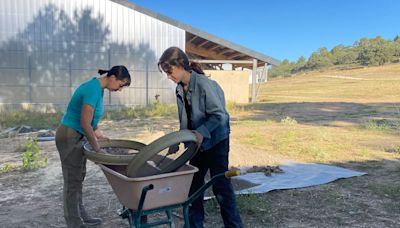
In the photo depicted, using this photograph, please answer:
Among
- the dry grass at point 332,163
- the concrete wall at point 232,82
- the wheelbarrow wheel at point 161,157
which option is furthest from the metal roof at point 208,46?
the wheelbarrow wheel at point 161,157

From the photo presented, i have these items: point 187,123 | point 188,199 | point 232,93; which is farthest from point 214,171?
point 232,93

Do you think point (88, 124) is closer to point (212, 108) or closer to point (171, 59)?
point (171, 59)

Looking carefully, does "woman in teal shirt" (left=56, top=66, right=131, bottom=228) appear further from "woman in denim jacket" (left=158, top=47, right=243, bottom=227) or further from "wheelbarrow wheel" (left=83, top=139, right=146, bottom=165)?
"woman in denim jacket" (left=158, top=47, right=243, bottom=227)

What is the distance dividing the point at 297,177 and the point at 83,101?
318 cm

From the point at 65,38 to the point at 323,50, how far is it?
223 feet

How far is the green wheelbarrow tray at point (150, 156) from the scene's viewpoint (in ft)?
6.70

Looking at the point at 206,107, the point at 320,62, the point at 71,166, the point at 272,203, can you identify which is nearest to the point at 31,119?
the point at 71,166

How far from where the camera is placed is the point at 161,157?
2.74 metres

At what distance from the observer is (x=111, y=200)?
4.20m

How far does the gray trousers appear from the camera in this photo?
9.91ft

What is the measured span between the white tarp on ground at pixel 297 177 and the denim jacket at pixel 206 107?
1656 mm

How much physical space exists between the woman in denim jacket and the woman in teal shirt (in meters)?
0.51

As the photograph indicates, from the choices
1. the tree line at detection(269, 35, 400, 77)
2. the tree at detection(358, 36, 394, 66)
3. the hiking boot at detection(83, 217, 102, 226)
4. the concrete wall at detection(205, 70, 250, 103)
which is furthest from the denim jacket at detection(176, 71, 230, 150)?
Answer: the tree at detection(358, 36, 394, 66)

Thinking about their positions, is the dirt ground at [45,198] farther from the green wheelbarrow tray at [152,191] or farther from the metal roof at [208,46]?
the metal roof at [208,46]
